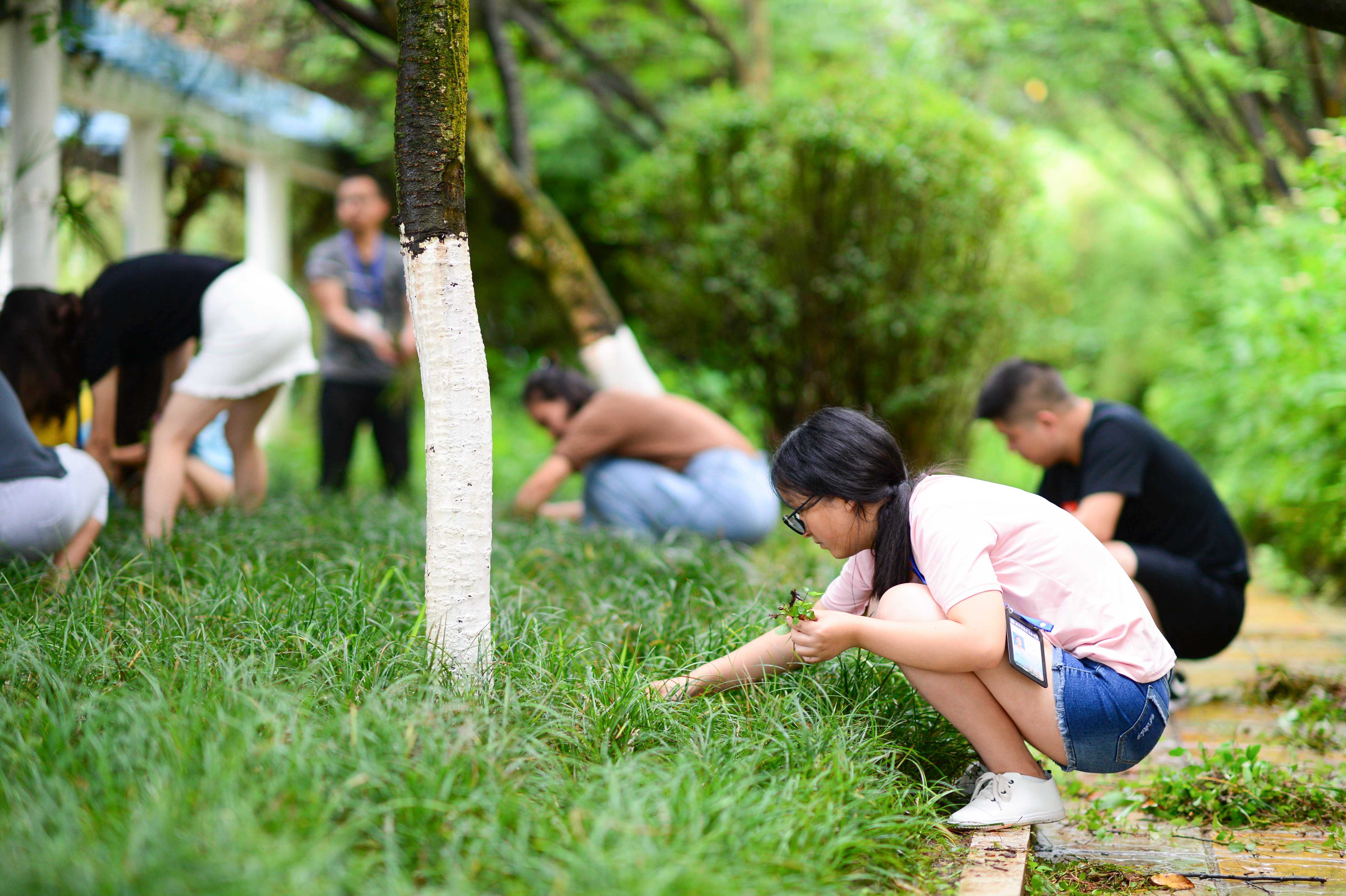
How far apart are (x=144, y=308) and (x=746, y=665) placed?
267cm

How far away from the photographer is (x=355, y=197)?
557 cm

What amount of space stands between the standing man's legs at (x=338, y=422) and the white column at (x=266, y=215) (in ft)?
14.9

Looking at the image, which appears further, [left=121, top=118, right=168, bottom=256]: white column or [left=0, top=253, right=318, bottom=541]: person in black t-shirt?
[left=121, top=118, right=168, bottom=256]: white column

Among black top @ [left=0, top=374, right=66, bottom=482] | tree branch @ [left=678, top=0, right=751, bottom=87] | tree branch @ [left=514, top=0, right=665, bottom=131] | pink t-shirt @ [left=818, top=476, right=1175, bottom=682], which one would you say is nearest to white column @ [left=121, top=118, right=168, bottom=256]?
tree branch @ [left=514, top=0, right=665, bottom=131]

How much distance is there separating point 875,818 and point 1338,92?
5.37 meters

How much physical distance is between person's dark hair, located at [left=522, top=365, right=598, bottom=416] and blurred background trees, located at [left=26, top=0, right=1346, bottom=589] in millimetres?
1488

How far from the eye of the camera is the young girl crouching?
224cm

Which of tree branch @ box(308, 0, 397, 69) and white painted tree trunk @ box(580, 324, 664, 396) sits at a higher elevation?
tree branch @ box(308, 0, 397, 69)

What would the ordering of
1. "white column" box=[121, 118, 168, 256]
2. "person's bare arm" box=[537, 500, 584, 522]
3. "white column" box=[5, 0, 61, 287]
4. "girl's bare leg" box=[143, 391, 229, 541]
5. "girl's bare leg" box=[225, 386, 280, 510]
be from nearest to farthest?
"girl's bare leg" box=[143, 391, 229, 541] → "girl's bare leg" box=[225, 386, 280, 510] → "white column" box=[5, 0, 61, 287] → "person's bare arm" box=[537, 500, 584, 522] → "white column" box=[121, 118, 168, 256]

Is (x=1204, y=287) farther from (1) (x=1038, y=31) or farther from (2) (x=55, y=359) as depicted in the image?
(2) (x=55, y=359)

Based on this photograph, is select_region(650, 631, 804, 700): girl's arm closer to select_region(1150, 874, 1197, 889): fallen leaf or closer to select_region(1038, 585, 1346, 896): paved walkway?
select_region(1038, 585, 1346, 896): paved walkway

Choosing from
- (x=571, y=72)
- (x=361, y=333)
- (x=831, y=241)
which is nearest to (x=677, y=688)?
(x=361, y=333)

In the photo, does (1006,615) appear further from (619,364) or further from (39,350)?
(619,364)

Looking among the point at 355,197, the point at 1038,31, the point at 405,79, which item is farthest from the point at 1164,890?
the point at 1038,31
